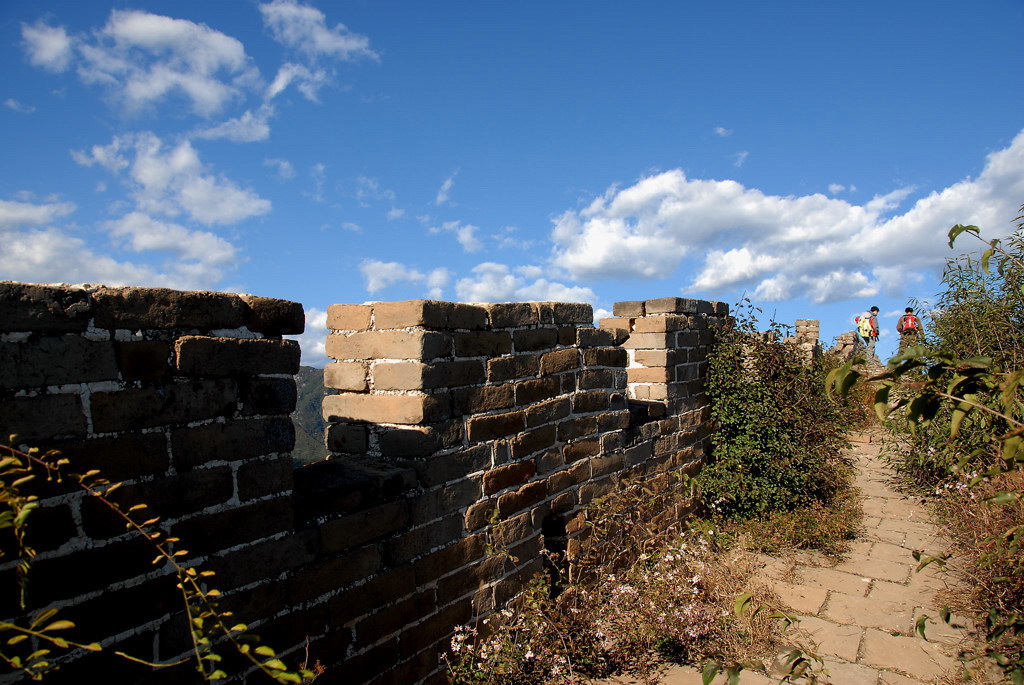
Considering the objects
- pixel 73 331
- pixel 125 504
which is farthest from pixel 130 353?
pixel 125 504

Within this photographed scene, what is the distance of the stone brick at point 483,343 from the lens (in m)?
2.73

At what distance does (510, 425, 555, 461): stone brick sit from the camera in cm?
308

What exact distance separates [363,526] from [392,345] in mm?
752

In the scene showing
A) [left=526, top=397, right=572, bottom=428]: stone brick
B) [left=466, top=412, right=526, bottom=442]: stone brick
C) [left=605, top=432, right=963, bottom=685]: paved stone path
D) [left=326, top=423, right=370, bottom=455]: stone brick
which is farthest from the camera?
[left=526, top=397, right=572, bottom=428]: stone brick

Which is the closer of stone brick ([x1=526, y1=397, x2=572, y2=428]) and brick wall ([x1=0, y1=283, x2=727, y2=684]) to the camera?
brick wall ([x1=0, y1=283, x2=727, y2=684])

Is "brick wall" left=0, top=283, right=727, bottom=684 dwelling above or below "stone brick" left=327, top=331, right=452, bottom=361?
below

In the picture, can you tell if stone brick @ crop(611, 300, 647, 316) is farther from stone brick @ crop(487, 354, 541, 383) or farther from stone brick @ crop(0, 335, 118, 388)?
stone brick @ crop(0, 335, 118, 388)

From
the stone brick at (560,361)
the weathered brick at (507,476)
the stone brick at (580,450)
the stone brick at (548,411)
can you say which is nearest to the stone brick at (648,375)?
the stone brick at (580,450)

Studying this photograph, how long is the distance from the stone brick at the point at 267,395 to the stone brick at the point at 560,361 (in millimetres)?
1582

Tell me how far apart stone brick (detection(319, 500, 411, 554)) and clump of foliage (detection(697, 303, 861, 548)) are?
131 inches

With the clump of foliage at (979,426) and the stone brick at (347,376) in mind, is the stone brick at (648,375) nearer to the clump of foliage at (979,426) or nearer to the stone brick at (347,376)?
the clump of foliage at (979,426)

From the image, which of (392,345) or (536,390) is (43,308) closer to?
(392,345)

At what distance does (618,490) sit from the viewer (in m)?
3.98

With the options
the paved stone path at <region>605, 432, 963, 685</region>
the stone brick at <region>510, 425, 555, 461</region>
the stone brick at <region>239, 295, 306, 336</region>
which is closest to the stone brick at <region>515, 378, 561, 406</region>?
the stone brick at <region>510, 425, 555, 461</region>
